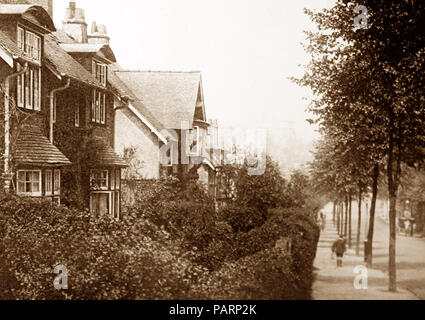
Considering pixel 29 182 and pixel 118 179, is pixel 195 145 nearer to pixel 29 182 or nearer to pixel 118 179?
pixel 118 179

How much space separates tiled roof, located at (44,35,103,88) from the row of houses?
0.05 metres

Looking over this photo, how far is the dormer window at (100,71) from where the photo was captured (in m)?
23.1

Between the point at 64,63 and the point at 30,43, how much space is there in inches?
118

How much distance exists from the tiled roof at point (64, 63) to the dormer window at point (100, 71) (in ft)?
2.04

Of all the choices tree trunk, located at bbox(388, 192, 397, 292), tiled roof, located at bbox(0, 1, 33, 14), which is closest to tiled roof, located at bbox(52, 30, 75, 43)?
tiled roof, located at bbox(0, 1, 33, 14)

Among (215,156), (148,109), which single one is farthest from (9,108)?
(215,156)

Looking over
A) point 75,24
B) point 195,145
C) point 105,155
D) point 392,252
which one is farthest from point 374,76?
point 75,24

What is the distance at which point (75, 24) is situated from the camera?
998 inches

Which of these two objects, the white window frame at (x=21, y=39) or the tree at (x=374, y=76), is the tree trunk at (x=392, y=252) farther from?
the white window frame at (x=21, y=39)

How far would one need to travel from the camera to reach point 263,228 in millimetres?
17078

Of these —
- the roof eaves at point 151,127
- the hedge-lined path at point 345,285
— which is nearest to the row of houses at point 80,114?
the roof eaves at point 151,127

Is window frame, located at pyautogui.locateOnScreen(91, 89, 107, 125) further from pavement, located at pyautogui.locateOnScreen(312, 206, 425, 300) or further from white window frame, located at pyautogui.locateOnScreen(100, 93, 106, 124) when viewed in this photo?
pavement, located at pyautogui.locateOnScreen(312, 206, 425, 300)

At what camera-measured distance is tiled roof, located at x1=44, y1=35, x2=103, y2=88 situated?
19.6m
